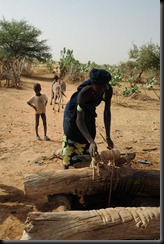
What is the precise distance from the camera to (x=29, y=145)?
Answer: 5953mm

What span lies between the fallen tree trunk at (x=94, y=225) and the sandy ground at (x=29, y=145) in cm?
71

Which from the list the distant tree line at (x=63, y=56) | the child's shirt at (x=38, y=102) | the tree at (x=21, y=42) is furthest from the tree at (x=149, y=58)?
the child's shirt at (x=38, y=102)

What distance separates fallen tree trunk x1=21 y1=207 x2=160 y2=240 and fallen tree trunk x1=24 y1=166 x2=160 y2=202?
0.55 meters

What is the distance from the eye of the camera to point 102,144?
6.11m

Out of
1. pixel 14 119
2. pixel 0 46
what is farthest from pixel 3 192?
pixel 0 46

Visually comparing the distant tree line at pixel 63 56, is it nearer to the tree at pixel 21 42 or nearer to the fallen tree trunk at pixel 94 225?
the tree at pixel 21 42

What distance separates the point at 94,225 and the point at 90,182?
856mm

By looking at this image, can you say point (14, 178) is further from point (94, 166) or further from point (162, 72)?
point (162, 72)

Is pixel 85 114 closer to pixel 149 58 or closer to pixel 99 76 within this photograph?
pixel 99 76

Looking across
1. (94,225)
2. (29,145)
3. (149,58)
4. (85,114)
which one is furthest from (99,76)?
(149,58)

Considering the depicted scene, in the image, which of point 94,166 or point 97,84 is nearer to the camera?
point 97,84

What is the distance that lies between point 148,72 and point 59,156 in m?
18.9

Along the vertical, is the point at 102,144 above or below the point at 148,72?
below

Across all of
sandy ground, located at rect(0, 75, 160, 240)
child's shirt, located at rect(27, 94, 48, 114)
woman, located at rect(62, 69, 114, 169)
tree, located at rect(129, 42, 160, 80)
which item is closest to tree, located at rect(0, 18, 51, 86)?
tree, located at rect(129, 42, 160, 80)
